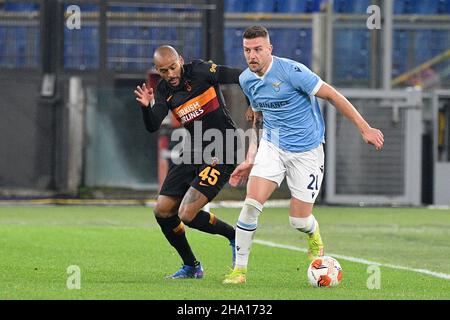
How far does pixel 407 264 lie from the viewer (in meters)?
12.3

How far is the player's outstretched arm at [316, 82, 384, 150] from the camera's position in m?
9.33

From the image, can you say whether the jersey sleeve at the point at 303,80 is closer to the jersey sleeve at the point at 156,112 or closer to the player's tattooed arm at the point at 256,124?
the player's tattooed arm at the point at 256,124

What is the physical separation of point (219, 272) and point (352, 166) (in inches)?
516

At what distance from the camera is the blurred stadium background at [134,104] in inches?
907

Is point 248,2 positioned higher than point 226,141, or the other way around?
point 248,2

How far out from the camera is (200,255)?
13078 mm

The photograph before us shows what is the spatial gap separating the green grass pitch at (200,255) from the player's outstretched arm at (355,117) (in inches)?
45.2

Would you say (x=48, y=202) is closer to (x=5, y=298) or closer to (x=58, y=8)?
(x=58, y=8)

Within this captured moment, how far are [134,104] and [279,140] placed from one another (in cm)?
1388

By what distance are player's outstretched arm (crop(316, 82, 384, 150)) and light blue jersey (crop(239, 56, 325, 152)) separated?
0.37 feet

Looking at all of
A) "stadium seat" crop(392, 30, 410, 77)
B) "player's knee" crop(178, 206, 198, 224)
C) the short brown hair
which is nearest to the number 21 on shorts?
"player's knee" crop(178, 206, 198, 224)

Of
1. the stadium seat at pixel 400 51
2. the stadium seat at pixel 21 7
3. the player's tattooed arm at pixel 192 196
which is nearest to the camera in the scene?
the player's tattooed arm at pixel 192 196

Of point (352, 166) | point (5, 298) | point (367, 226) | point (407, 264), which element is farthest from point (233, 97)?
point (5, 298)

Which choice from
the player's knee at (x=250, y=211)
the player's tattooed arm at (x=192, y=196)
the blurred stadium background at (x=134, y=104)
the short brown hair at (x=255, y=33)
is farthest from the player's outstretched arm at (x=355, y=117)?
the blurred stadium background at (x=134, y=104)
